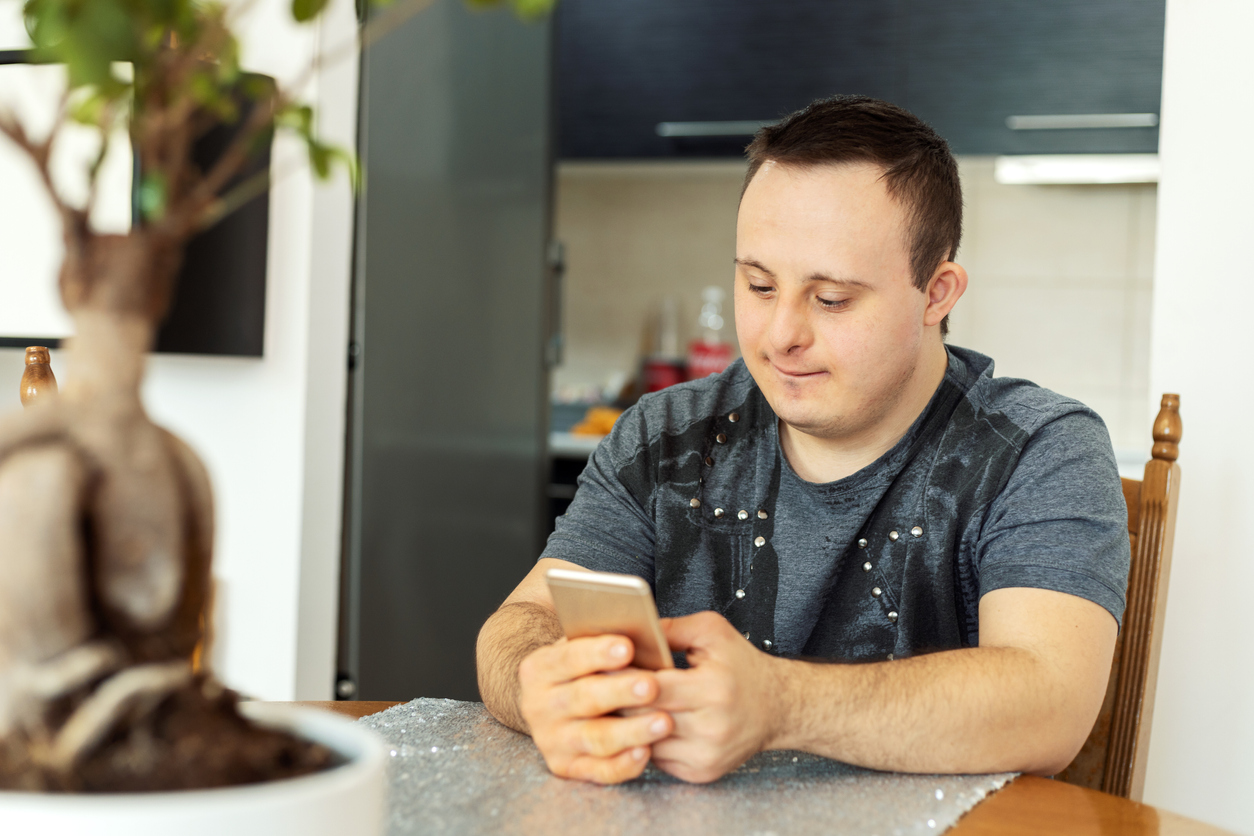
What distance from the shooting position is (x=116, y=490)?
46cm

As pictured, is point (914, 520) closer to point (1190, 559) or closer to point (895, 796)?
point (895, 796)

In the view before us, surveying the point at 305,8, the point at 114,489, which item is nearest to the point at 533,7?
the point at 305,8

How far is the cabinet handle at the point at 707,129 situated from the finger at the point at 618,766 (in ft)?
9.04

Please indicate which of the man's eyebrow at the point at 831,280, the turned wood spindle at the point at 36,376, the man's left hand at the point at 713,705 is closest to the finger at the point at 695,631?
the man's left hand at the point at 713,705

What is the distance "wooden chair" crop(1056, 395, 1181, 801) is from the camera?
43.4 inches

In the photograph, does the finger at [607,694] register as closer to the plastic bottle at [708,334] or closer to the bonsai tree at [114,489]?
the bonsai tree at [114,489]

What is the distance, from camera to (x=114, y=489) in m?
0.46

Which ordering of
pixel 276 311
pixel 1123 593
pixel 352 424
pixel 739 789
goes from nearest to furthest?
pixel 739 789 → pixel 1123 593 → pixel 276 311 → pixel 352 424

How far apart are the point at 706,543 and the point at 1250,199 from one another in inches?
34.4

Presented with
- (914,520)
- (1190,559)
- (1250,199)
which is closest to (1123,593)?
(914,520)

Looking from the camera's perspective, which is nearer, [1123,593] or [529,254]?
[1123,593]

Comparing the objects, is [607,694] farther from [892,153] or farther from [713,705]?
[892,153]

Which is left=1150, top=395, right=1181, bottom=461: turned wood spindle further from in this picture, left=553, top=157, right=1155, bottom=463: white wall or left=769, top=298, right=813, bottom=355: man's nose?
left=553, top=157, right=1155, bottom=463: white wall

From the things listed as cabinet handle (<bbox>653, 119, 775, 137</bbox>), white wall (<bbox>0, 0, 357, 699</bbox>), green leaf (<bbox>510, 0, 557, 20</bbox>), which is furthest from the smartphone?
cabinet handle (<bbox>653, 119, 775, 137</bbox>)
